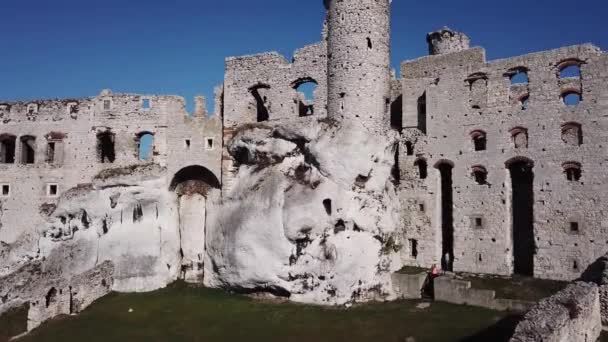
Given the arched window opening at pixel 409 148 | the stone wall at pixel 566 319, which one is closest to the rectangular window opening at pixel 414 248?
the arched window opening at pixel 409 148

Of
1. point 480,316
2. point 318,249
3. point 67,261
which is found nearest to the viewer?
point 480,316

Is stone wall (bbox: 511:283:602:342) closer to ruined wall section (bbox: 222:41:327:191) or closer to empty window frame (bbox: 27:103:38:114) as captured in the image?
ruined wall section (bbox: 222:41:327:191)

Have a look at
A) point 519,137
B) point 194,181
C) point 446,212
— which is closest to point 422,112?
point 519,137

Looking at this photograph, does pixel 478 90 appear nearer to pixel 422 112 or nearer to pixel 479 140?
pixel 479 140

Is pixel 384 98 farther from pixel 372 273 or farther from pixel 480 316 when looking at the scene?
pixel 480 316

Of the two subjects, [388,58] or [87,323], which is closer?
[87,323]

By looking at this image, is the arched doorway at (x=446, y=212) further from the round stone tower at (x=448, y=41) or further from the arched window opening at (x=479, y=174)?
the round stone tower at (x=448, y=41)

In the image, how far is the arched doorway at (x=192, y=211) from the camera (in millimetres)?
32156

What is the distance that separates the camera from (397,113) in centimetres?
3272

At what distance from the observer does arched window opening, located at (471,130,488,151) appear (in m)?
28.7

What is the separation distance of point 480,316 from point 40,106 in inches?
1199

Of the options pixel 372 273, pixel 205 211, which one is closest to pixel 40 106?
pixel 205 211

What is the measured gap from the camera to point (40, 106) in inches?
1391

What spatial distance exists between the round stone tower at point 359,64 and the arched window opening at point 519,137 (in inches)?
267
